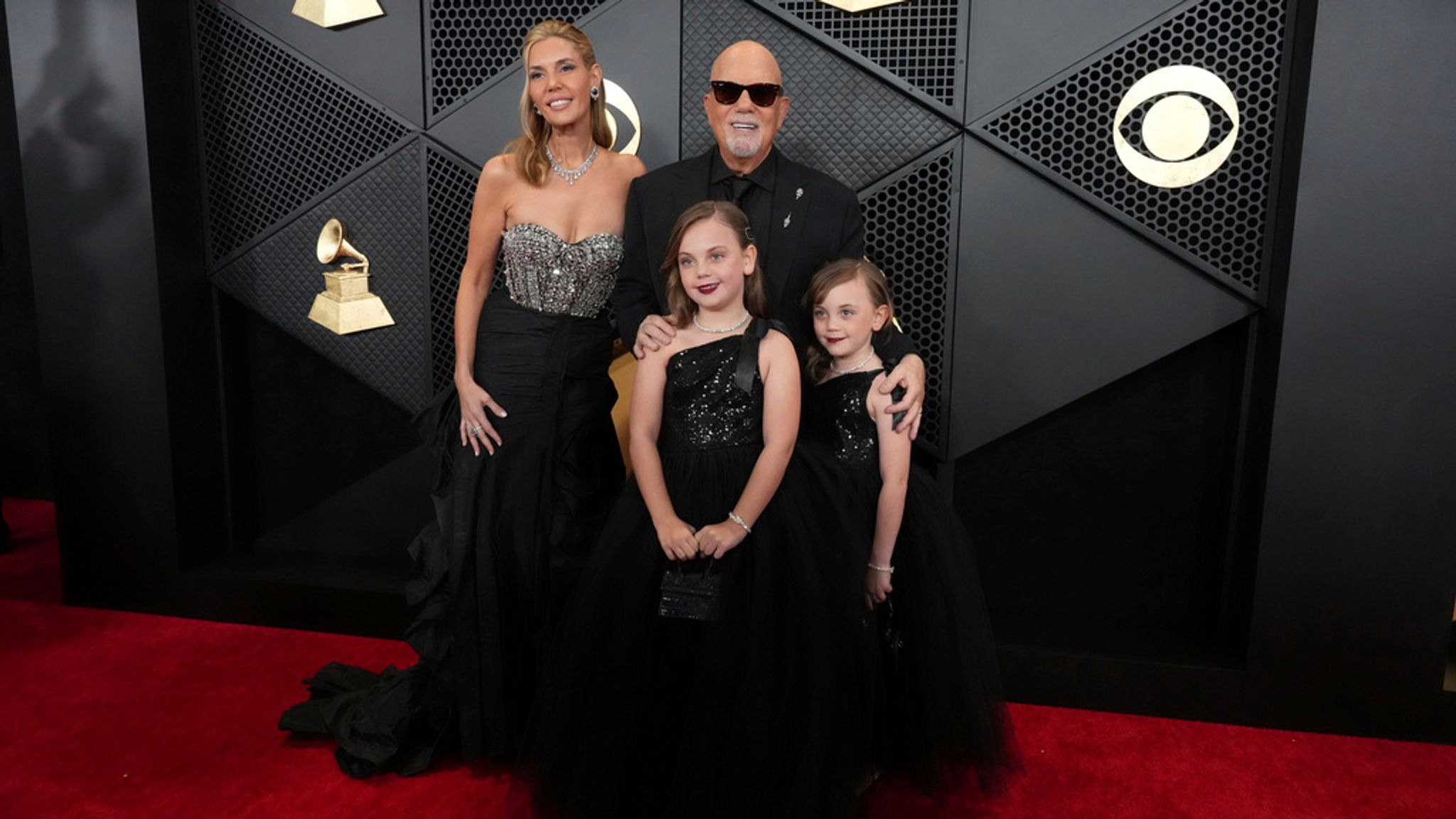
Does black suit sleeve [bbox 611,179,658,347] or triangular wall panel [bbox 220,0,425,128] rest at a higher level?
triangular wall panel [bbox 220,0,425,128]

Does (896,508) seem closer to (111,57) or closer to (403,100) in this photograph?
(403,100)

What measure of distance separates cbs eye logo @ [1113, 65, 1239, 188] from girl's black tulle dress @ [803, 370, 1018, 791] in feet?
4.39

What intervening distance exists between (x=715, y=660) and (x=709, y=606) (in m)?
0.13

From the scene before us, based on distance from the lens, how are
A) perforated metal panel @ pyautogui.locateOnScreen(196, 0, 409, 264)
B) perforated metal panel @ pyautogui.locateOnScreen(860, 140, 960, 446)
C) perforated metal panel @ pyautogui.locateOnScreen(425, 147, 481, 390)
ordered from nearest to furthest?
perforated metal panel @ pyautogui.locateOnScreen(860, 140, 960, 446) < perforated metal panel @ pyautogui.locateOnScreen(425, 147, 481, 390) < perforated metal panel @ pyautogui.locateOnScreen(196, 0, 409, 264)

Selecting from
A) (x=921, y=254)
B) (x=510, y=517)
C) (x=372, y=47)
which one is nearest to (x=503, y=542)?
(x=510, y=517)

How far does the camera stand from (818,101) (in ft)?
10.8

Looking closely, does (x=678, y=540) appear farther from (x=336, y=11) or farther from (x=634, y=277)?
(x=336, y=11)

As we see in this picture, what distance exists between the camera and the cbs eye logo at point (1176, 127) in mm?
3053

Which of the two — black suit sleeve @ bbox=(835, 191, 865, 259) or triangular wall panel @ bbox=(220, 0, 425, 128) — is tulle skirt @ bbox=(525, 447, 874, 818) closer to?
black suit sleeve @ bbox=(835, 191, 865, 259)

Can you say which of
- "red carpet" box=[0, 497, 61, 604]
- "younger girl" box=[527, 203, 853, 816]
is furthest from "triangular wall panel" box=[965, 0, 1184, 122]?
"red carpet" box=[0, 497, 61, 604]

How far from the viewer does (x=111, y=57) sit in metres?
3.56

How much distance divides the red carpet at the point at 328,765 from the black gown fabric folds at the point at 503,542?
14cm

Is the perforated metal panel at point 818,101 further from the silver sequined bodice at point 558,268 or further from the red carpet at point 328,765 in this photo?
the red carpet at point 328,765

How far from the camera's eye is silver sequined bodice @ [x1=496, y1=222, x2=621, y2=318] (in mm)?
2660
